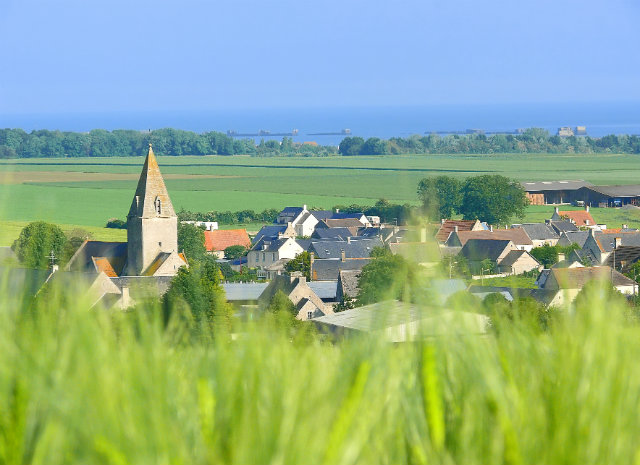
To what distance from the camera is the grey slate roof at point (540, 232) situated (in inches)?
2931

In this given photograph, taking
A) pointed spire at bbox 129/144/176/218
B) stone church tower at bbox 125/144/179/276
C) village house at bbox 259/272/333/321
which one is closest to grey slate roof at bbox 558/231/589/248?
stone church tower at bbox 125/144/179/276

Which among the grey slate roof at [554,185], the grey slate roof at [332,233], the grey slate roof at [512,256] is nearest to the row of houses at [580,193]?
the grey slate roof at [554,185]

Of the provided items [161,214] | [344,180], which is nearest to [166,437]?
[161,214]

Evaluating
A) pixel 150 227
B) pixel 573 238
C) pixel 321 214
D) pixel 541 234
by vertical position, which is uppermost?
pixel 150 227

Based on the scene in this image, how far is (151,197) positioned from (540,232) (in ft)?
104

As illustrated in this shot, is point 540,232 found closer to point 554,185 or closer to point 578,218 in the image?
point 578,218

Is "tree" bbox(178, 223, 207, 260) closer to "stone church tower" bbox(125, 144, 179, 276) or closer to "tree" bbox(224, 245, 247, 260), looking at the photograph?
"tree" bbox(224, 245, 247, 260)

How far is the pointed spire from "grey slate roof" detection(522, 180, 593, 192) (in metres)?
59.1

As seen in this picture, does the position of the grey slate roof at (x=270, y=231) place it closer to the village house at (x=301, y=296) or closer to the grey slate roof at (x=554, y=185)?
the village house at (x=301, y=296)

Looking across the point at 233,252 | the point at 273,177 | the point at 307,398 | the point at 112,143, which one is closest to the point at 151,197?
the point at 233,252

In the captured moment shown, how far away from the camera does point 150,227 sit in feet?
184

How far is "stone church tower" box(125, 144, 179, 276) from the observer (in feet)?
183

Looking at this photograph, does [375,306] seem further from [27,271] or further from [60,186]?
[60,186]

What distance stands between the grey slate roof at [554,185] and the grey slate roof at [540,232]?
31975 mm
